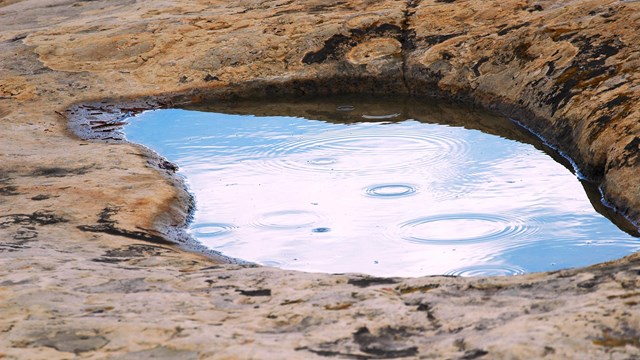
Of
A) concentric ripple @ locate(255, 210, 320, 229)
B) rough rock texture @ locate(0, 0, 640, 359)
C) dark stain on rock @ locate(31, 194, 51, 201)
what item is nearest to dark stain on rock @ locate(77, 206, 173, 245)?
rough rock texture @ locate(0, 0, 640, 359)

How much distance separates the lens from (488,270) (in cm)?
310

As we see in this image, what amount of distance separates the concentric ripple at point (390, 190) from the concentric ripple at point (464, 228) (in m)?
0.30

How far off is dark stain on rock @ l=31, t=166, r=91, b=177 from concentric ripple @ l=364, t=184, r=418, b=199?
45.6 inches

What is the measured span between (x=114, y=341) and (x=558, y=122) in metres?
3.03

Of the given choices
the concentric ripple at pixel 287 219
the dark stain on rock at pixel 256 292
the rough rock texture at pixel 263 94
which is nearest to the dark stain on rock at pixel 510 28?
the rough rock texture at pixel 263 94

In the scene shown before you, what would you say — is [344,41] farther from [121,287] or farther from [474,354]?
[474,354]

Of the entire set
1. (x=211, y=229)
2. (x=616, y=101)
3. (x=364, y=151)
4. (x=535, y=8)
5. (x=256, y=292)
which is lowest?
(x=211, y=229)

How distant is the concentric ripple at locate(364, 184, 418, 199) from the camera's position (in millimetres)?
3850

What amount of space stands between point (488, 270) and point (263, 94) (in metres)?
2.92

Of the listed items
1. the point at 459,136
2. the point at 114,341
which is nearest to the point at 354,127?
the point at 459,136

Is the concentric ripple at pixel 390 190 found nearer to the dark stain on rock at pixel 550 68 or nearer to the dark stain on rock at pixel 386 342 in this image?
the dark stain on rock at pixel 550 68

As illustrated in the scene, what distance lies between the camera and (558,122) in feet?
15.0

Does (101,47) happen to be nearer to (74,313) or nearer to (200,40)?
(200,40)

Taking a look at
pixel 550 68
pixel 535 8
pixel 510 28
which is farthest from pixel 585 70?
pixel 535 8
